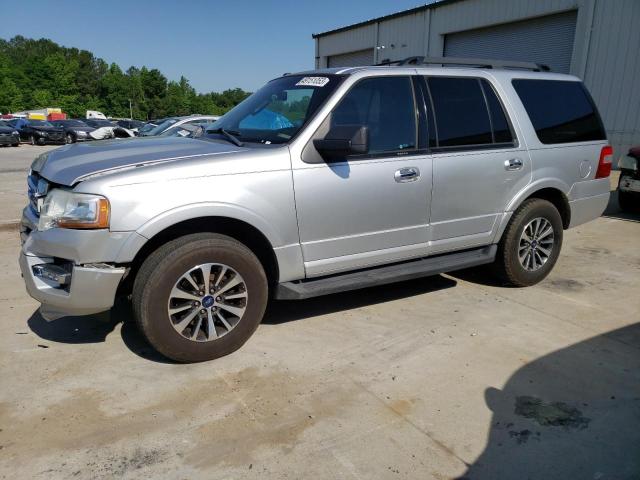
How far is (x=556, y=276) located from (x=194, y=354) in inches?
154

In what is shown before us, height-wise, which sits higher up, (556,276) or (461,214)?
(461,214)

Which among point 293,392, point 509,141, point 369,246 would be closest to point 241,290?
point 293,392

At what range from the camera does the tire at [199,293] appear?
10.3 feet

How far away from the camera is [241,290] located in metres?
3.43

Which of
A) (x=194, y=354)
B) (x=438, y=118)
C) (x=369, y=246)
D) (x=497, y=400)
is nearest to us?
(x=497, y=400)

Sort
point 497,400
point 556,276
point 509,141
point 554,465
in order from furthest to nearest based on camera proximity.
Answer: point 556,276 < point 509,141 < point 497,400 < point 554,465

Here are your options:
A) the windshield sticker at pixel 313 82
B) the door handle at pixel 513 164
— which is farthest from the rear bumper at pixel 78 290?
the door handle at pixel 513 164

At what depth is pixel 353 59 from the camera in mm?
26984

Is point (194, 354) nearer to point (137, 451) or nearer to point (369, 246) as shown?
point (137, 451)

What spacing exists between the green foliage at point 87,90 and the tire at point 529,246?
75626mm

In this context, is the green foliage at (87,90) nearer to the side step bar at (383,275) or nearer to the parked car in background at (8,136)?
the parked car in background at (8,136)

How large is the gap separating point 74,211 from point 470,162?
9.88ft

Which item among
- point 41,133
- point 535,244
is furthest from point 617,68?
point 41,133

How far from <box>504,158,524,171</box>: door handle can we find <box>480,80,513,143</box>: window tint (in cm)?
18
